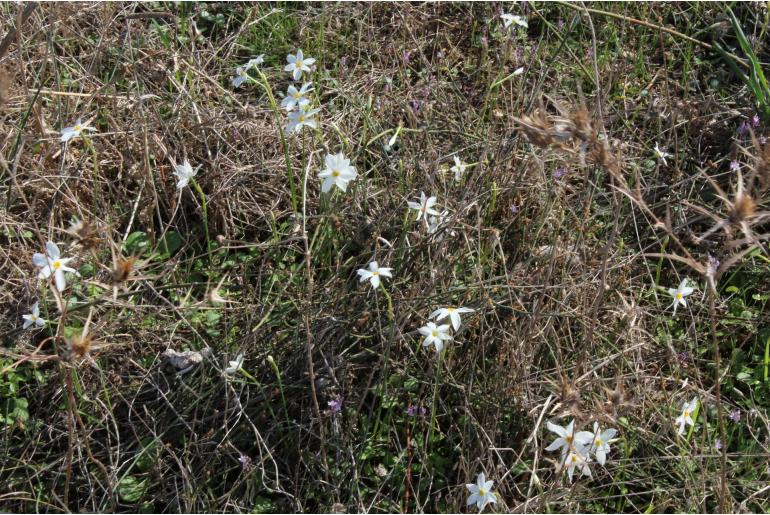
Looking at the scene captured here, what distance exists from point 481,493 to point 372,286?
699 millimetres

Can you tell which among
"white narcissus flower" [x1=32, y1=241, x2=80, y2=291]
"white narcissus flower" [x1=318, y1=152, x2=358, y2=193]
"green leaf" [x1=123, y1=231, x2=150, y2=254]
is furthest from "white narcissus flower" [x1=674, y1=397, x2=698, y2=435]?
"green leaf" [x1=123, y1=231, x2=150, y2=254]

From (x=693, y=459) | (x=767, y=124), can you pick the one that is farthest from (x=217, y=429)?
(x=767, y=124)

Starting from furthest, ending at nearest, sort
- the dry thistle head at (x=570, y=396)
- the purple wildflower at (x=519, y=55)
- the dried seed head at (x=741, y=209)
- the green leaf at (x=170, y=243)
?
the purple wildflower at (x=519, y=55), the green leaf at (x=170, y=243), the dry thistle head at (x=570, y=396), the dried seed head at (x=741, y=209)

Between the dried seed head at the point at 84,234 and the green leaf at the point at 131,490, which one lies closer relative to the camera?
the dried seed head at the point at 84,234

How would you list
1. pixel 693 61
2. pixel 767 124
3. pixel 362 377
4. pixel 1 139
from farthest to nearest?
pixel 693 61
pixel 767 124
pixel 1 139
pixel 362 377

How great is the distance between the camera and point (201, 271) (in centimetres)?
257

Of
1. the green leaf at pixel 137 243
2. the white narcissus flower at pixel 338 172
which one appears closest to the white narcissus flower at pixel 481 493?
the white narcissus flower at pixel 338 172

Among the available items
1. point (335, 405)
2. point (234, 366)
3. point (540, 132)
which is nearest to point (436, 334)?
point (335, 405)

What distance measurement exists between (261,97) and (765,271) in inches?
78.5

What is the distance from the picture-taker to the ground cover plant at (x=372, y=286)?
7.09ft

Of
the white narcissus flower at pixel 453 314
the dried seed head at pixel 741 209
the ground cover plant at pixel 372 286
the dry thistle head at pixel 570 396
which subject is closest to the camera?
the dried seed head at pixel 741 209

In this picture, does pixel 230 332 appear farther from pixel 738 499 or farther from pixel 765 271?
pixel 765 271

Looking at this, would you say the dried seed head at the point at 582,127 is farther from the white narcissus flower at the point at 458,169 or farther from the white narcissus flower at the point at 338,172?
the white narcissus flower at the point at 458,169

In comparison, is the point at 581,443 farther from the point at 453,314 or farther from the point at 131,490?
the point at 131,490
